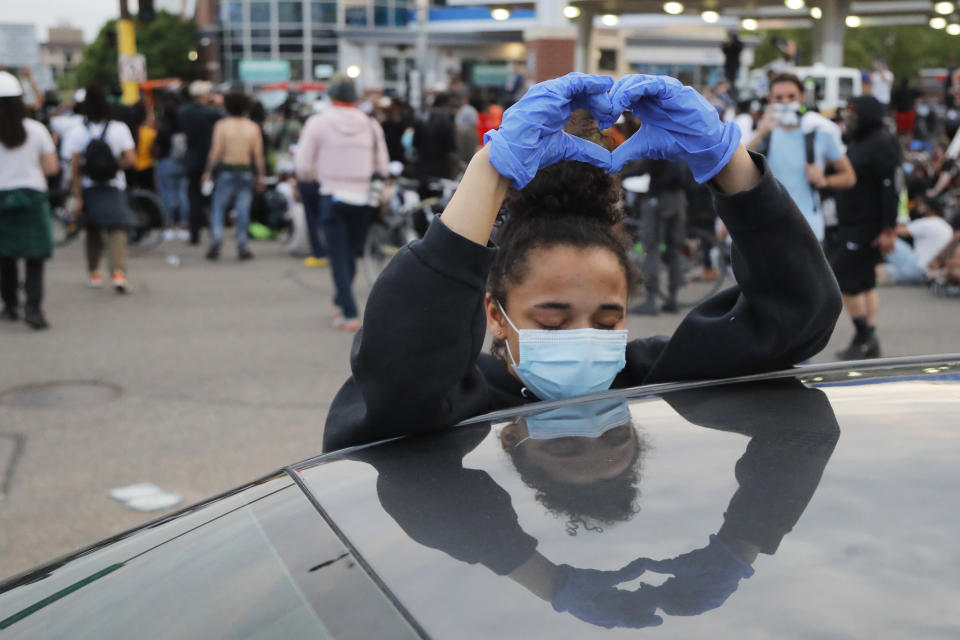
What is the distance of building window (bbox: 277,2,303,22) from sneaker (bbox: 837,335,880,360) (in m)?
59.0

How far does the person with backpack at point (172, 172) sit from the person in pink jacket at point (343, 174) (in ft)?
19.6

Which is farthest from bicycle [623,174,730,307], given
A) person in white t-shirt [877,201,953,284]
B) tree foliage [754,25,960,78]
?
tree foliage [754,25,960,78]

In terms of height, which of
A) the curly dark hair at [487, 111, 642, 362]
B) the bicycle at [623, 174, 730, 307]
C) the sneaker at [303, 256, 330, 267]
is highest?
the curly dark hair at [487, 111, 642, 362]

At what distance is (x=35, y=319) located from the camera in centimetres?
862

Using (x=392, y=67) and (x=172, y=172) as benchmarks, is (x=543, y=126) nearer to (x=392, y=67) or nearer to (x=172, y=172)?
(x=172, y=172)

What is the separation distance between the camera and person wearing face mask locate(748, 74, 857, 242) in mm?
7059

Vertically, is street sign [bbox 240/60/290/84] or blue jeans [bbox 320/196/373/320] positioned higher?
street sign [bbox 240/60/290/84]

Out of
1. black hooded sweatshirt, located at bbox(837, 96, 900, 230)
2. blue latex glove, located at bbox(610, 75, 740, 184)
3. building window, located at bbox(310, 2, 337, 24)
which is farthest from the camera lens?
building window, located at bbox(310, 2, 337, 24)

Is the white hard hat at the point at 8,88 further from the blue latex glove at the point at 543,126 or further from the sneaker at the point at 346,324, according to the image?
the blue latex glove at the point at 543,126

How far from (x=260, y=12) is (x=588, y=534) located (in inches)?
2603

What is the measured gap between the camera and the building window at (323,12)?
62312 mm

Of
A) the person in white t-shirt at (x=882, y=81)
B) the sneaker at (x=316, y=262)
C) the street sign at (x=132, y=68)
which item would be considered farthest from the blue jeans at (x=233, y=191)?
the person in white t-shirt at (x=882, y=81)

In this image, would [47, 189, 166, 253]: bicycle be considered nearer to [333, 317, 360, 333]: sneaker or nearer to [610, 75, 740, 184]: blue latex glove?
[333, 317, 360, 333]: sneaker

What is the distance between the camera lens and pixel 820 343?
80.7 inches
